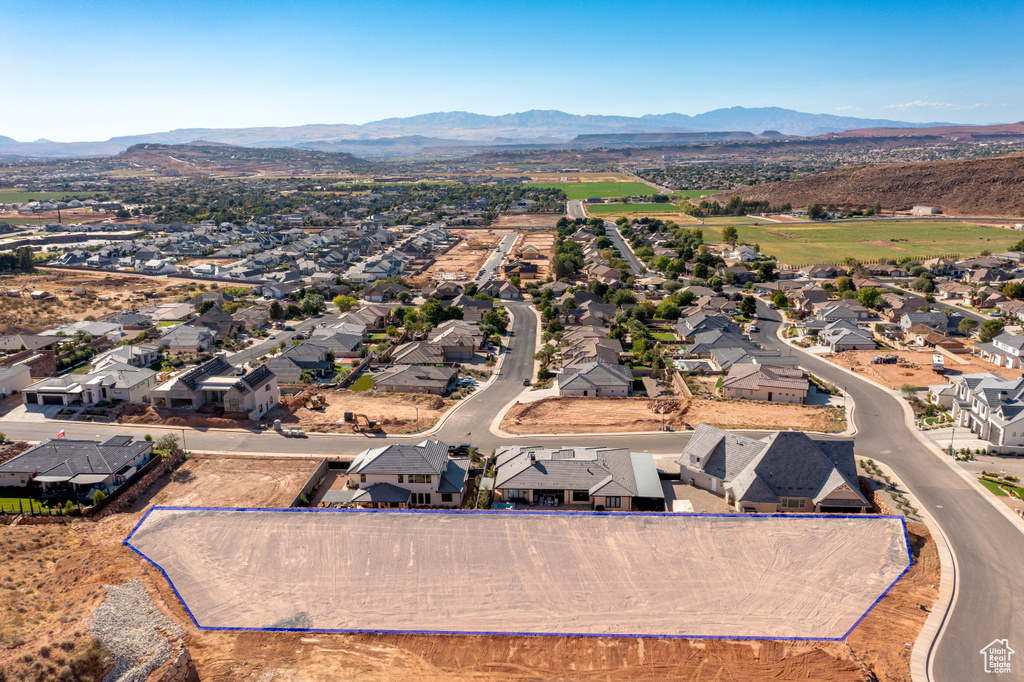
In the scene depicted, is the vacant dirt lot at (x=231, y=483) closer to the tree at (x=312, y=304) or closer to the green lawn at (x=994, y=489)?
the green lawn at (x=994, y=489)

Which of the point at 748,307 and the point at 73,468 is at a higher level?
the point at 748,307

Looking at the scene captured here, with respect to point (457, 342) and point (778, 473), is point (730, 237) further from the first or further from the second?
point (778, 473)

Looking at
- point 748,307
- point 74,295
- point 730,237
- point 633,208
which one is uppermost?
point 633,208

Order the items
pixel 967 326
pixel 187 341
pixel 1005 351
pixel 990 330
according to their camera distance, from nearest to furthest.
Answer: pixel 1005 351, pixel 187 341, pixel 990 330, pixel 967 326

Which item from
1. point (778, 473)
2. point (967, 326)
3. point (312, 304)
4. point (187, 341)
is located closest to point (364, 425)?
point (778, 473)

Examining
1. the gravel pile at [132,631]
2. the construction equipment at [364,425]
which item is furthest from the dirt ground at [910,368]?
the gravel pile at [132,631]

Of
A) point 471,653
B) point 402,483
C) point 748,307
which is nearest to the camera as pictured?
point 471,653
